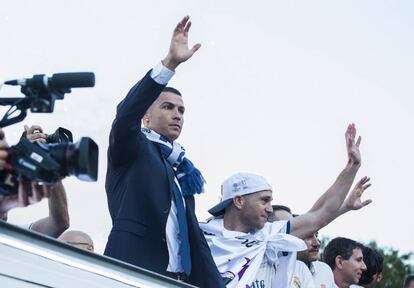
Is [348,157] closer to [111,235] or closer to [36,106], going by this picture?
[111,235]

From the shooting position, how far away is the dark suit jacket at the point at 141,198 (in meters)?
4.45

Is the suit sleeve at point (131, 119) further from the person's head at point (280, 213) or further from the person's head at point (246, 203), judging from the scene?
the person's head at point (280, 213)

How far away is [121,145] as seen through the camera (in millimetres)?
4562

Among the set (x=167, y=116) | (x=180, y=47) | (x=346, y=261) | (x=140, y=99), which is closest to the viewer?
(x=140, y=99)

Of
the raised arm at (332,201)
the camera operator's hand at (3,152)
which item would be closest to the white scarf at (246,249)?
the raised arm at (332,201)

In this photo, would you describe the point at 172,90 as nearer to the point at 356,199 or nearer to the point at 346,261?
the point at 356,199

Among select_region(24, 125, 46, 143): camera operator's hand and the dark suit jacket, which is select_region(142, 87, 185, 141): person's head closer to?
the dark suit jacket

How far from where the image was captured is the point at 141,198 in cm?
459

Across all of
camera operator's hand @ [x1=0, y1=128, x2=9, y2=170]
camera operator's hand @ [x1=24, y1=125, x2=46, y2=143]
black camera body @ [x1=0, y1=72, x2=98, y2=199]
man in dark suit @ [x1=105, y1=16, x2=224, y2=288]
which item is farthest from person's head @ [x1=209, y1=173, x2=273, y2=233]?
camera operator's hand @ [x1=0, y1=128, x2=9, y2=170]

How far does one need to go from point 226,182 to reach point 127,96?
1833mm

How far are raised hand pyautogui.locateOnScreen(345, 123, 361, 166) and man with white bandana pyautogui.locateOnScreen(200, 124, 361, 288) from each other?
48mm

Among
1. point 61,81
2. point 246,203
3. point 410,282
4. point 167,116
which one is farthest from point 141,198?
point 410,282

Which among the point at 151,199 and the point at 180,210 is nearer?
the point at 151,199

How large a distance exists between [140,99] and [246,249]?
1675 millimetres
